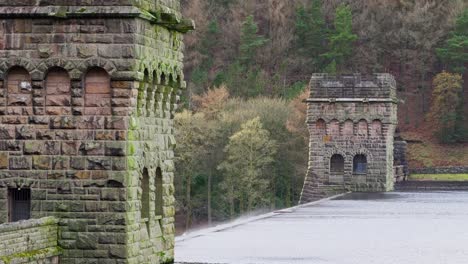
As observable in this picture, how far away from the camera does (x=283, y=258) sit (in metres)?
25.1

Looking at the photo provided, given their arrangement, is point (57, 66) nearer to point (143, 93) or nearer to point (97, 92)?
point (97, 92)

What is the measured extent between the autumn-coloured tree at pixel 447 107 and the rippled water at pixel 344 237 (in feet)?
142

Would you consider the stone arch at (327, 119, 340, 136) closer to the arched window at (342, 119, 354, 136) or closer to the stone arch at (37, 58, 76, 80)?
the arched window at (342, 119, 354, 136)

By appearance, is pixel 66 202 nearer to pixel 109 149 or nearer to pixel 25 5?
pixel 109 149

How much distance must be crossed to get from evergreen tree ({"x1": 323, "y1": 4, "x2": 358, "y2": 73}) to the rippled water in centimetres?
4911

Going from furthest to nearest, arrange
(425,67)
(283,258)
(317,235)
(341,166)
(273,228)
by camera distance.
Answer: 1. (425,67)
2. (341,166)
3. (273,228)
4. (317,235)
5. (283,258)

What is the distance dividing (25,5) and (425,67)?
259 feet

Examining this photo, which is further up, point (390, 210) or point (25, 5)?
point (25, 5)

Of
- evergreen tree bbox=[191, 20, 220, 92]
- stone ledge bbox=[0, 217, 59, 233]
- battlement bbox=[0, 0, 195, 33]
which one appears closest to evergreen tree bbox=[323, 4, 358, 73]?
evergreen tree bbox=[191, 20, 220, 92]

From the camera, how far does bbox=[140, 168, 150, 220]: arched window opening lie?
63.9 feet

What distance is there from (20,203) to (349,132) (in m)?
35.9

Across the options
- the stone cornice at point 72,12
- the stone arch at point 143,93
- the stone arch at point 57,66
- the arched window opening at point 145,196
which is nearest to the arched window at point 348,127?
the arched window opening at point 145,196

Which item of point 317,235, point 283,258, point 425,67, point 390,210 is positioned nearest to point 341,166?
point 390,210

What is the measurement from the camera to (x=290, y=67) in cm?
9812
